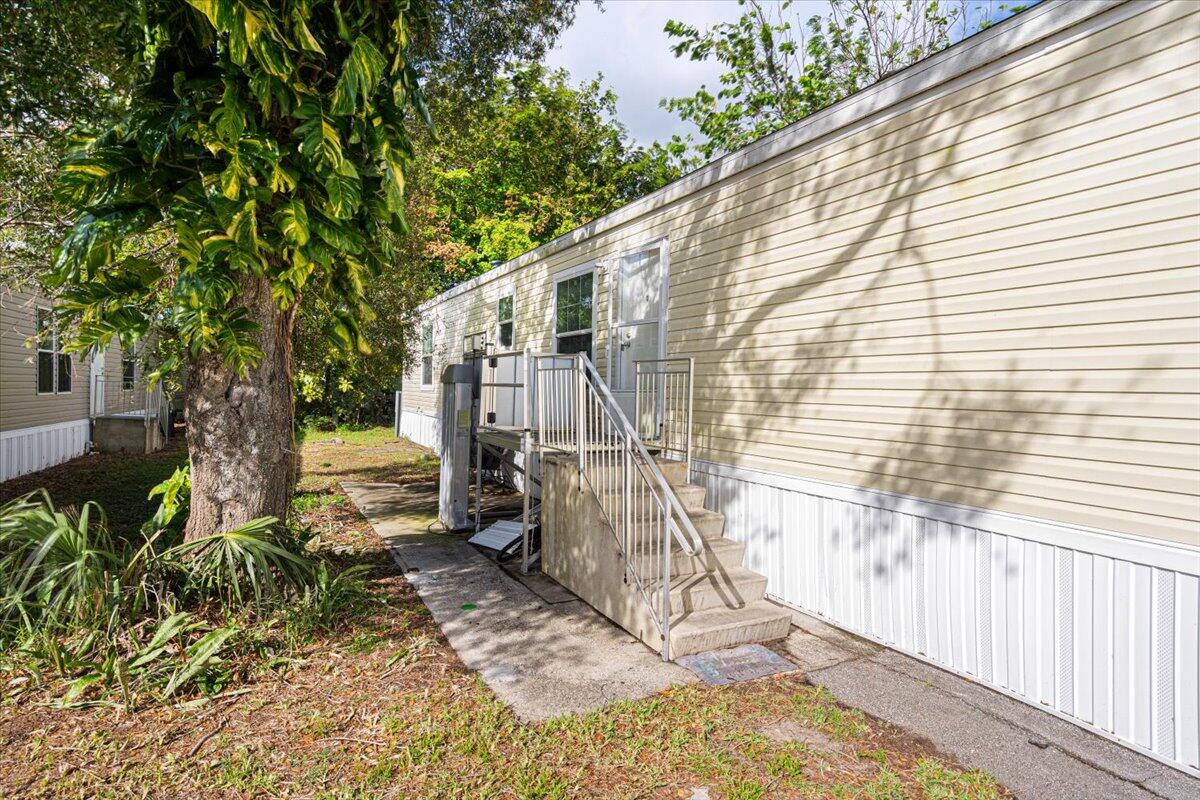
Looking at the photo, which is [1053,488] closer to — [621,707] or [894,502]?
[894,502]

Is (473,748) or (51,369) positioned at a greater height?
(51,369)

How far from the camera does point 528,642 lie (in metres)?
4.26

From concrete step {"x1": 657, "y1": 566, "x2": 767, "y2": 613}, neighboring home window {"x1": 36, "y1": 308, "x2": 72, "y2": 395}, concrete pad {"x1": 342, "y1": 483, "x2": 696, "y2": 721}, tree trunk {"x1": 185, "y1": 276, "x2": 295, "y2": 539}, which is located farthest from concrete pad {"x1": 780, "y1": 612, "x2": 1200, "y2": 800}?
neighboring home window {"x1": 36, "y1": 308, "x2": 72, "y2": 395}

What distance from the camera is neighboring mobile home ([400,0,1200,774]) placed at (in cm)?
298

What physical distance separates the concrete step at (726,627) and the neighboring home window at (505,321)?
721 cm

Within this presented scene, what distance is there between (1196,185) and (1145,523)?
5.09 feet

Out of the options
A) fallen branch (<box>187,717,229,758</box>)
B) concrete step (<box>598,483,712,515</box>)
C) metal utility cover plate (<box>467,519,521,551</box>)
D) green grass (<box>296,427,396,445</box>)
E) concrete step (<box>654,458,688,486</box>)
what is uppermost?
concrete step (<box>654,458,688,486</box>)

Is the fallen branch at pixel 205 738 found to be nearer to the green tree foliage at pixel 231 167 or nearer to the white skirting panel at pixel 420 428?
the green tree foliage at pixel 231 167

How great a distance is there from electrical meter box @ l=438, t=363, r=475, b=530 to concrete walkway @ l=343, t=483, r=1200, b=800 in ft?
5.41

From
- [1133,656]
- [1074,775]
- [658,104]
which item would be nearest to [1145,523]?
[1133,656]

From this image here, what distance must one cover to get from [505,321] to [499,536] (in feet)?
17.9

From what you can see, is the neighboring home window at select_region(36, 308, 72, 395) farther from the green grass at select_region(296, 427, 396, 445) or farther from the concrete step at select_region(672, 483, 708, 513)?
the concrete step at select_region(672, 483, 708, 513)

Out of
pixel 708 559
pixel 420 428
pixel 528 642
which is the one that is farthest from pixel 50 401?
pixel 708 559

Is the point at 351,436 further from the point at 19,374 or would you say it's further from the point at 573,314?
the point at 573,314
